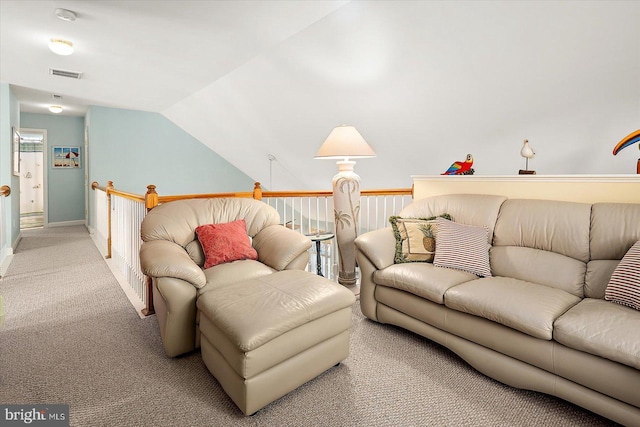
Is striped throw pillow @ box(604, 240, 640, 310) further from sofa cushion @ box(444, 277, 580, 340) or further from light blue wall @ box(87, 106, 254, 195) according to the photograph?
light blue wall @ box(87, 106, 254, 195)

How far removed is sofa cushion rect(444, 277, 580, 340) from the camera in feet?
5.63

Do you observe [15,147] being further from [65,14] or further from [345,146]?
[345,146]

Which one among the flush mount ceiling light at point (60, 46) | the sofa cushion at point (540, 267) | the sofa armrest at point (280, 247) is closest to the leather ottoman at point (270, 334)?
the sofa armrest at point (280, 247)

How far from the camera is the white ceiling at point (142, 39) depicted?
2828 mm

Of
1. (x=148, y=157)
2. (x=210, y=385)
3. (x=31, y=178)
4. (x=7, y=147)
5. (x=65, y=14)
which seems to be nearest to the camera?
(x=210, y=385)

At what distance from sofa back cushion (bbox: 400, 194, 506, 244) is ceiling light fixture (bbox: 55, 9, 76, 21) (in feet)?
10.5

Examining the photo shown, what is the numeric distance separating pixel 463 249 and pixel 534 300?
0.67 m

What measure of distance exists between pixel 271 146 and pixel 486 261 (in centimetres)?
457

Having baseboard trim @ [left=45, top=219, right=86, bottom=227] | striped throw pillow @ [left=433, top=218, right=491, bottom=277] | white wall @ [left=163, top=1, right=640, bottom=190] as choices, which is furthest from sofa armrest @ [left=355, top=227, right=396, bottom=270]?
baseboard trim @ [left=45, top=219, right=86, bottom=227]

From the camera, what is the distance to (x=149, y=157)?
700 cm

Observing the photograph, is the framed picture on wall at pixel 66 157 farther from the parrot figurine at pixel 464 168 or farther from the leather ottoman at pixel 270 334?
the parrot figurine at pixel 464 168

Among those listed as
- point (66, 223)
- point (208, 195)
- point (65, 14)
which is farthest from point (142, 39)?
point (66, 223)

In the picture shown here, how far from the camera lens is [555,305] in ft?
5.92

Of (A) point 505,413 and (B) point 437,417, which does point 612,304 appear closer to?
(A) point 505,413
